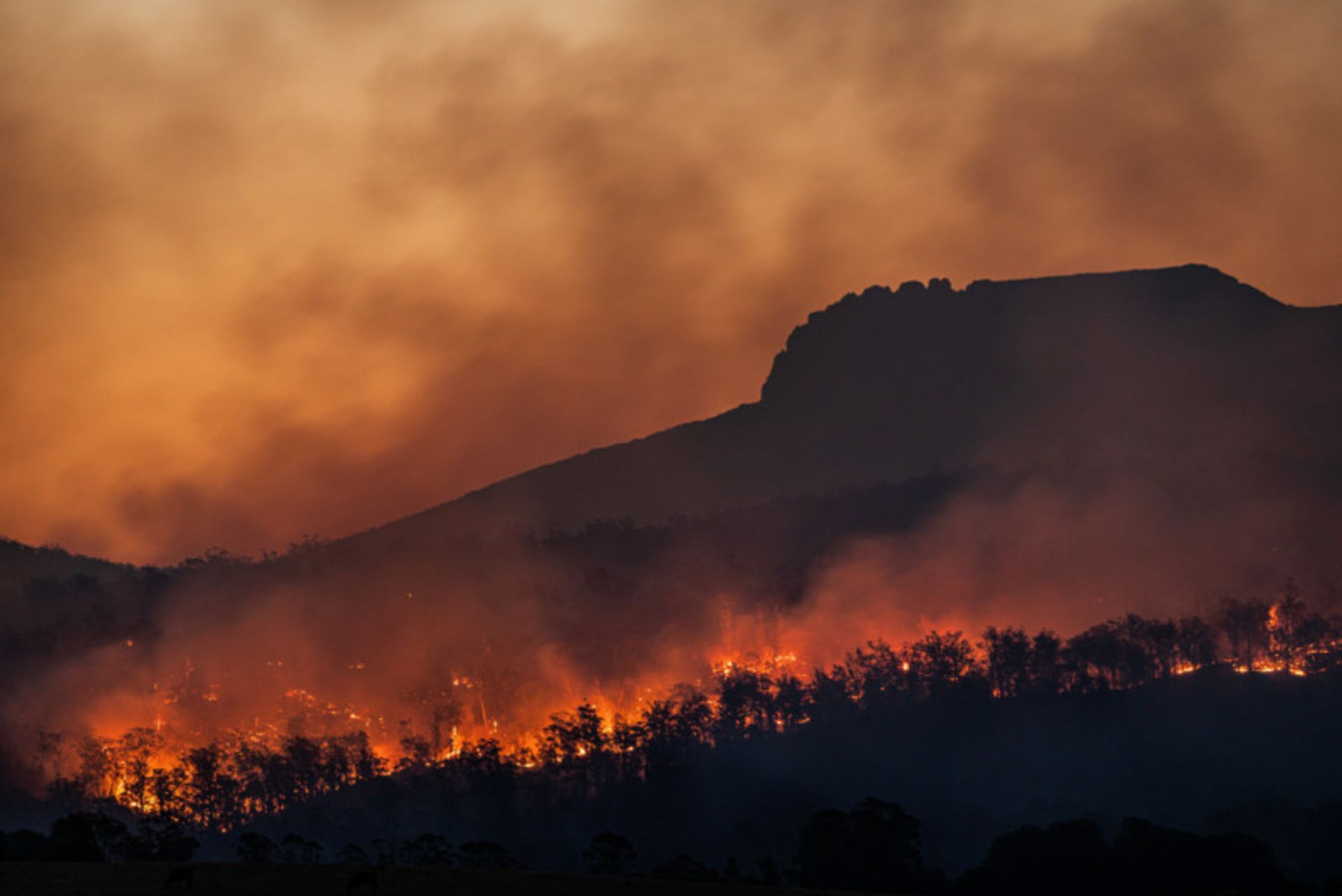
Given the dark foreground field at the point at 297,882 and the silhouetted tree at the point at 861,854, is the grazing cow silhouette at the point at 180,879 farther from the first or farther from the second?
the silhouetted tree at the point at 861,854

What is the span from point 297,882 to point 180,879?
7.67 meters

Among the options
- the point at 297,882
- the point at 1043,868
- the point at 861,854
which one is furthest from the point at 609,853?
the point at 297,882

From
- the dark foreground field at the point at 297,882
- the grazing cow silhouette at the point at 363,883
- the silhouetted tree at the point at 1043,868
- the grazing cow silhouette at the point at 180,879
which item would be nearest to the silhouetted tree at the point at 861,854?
the silhouetted tree at the point at 1043,868

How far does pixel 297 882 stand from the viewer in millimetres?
86812

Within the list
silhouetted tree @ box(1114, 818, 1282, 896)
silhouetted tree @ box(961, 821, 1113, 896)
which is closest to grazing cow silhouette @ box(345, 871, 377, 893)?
silhouetted tree @ box(961, 821, 1113, 896)

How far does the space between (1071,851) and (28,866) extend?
107 metres

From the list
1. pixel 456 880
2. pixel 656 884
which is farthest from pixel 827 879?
pixel 456 880

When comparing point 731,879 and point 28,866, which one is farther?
point 731,879

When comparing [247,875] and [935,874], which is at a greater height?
[247,875]

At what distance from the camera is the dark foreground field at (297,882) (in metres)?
80.4

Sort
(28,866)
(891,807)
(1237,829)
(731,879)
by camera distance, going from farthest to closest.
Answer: (1237,829), (891,807), (731,879), (28,866)

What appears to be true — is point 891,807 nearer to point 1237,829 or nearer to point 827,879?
point 827,879

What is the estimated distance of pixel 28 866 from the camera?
85000 millimetres

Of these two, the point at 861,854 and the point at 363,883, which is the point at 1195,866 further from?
the point at 363,883
